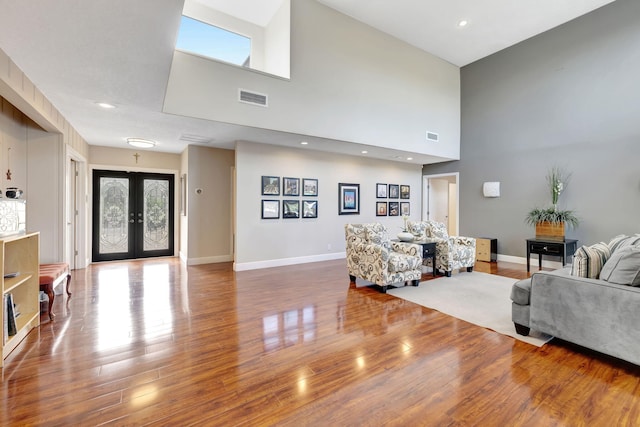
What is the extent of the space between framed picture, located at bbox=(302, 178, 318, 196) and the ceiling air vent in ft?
6.93

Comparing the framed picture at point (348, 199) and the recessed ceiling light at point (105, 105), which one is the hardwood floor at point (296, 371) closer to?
the recessed ceiling light at point (105, 105)

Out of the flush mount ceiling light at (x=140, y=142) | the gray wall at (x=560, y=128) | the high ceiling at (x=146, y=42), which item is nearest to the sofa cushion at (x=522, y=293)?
the high ceiling at (x=146, y=42)

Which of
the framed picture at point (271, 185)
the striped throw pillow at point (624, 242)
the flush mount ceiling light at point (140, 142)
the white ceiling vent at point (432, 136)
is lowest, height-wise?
the striped throw pillow at point (624, 242)

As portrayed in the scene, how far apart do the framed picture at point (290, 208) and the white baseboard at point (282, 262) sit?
3.20ft

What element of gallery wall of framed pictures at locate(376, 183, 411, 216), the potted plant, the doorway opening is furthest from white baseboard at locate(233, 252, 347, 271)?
the potted plant

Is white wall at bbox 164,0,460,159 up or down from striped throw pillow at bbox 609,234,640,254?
up

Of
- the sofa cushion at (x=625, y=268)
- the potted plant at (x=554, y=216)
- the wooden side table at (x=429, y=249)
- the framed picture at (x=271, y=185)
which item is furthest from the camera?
the framed picture at (x=271, y=185)

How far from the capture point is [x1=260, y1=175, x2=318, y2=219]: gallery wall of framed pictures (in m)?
6.07

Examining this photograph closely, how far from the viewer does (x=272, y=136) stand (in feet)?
17.7

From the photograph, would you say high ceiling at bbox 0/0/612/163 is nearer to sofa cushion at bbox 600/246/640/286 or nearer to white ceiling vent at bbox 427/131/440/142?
white ceiling vent at bbox 427/131/440/142

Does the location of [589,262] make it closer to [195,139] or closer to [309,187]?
[309,187]

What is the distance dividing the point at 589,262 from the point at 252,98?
4.83 meters

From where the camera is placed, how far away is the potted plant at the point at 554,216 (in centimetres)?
565

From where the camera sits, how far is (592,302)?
7.78 ft
